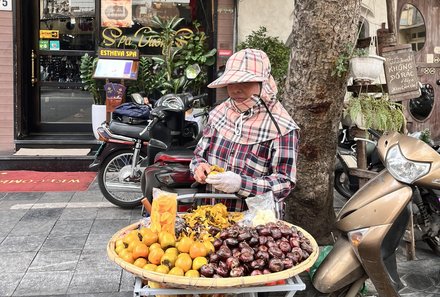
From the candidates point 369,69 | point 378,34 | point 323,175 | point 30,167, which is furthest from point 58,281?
point 30,167

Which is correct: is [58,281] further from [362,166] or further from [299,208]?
[362,166]

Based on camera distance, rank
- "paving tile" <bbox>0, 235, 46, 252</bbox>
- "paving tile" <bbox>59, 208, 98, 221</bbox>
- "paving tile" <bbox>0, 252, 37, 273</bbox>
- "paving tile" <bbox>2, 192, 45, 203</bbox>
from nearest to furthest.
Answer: "paving tile" <bbox>0, 252, 37, 273</bbox> < "paving tile" <bbox>0, 235, 46, 252</bbox> < "paving tile" <bbox>59, 208, 98, 221</bbox> < "paving tile" <bbox>2, 192, 45, 203</bbox>

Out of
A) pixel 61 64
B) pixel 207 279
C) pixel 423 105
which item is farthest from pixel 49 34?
pixel 207 279

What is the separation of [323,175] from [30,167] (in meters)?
4.87

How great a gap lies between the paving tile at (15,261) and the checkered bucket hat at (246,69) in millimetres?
2398

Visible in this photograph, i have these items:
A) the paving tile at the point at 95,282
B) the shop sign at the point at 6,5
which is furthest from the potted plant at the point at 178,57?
the paving tile at the point at 95,282

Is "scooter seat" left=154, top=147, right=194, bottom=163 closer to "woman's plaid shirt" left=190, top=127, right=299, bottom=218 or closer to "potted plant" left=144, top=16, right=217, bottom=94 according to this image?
"woman's plaid shirt" left=190, top=127, right=299, bottom=218

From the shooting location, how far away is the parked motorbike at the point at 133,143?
5.16 m

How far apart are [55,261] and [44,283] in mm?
403

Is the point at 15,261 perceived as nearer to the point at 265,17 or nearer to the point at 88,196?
the point at 88,196

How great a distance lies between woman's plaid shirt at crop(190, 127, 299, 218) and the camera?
247 centimetres

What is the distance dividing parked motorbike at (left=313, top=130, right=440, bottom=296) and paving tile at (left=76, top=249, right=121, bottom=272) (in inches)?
74.4

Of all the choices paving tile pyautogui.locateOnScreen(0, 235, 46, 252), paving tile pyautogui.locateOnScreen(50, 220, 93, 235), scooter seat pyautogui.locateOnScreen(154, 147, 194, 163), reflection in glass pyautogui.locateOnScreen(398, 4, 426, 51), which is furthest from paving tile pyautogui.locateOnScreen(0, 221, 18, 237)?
reflection in glass pyautogui.locateOnScreen(398, 4, 426, 51)

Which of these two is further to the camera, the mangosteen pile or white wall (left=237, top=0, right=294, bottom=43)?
white wall (left=237, top=0, right=294, bottom=43)
